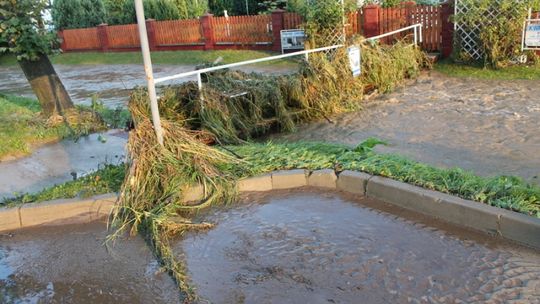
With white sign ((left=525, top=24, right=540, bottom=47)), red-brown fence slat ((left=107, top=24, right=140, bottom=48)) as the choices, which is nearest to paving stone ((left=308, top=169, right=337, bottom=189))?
white sign ((left=525, top=24, right=540, bottom=47))

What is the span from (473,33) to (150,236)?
10948 millimetres

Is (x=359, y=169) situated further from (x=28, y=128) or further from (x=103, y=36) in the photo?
(x=103, y=36)

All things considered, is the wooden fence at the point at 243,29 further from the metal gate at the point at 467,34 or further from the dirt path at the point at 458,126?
the dirt path at the point at 458,126

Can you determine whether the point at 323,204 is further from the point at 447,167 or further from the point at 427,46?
the point at 427,46

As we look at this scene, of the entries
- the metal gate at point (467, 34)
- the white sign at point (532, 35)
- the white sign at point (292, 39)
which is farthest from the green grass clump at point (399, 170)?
the white sign at point (292, 39)

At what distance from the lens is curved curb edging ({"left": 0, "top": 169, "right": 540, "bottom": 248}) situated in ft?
13.8

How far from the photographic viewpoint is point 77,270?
14.4ft

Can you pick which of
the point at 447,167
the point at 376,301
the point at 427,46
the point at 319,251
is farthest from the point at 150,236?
the point at 427,46

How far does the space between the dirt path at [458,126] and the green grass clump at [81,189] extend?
318cm

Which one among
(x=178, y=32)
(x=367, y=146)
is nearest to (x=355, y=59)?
(x=367, y=146)

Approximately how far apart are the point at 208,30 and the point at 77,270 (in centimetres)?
2027

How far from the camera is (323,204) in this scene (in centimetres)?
523

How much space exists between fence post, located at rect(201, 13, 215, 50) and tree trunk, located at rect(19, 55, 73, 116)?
14007 millimetres

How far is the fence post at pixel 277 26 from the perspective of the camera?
20333 millimetres
